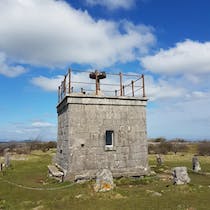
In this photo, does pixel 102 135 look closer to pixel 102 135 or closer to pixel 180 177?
pixel 102 135

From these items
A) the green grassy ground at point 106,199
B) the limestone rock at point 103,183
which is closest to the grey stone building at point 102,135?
the green grassy ground at point 106,199

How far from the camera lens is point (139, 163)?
19.9 meters

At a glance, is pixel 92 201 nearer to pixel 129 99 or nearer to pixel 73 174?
pixel 73 174

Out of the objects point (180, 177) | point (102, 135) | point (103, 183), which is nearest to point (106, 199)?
point (103, 183)

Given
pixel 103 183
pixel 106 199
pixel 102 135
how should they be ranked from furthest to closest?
pixel 102 135
pixel 103 183
pixel 106 199

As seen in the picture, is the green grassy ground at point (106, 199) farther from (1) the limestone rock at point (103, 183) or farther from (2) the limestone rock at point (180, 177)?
(2) the limestone rock at point (180, 177)

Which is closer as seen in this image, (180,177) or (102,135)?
(180,177)

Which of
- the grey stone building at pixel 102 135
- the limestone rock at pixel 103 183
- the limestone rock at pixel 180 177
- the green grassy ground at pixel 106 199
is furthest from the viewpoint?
the grey stone building at pixel 102 135

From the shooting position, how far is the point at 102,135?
19.0 meters

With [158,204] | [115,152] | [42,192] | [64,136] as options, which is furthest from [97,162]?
[158,204]

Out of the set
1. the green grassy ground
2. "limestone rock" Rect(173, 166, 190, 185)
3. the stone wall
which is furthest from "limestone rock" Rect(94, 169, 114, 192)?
the stone wall

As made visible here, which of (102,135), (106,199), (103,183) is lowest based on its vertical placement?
(106,199)

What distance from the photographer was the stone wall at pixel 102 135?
60.3 feet

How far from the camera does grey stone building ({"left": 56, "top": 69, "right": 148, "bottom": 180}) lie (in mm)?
18375
